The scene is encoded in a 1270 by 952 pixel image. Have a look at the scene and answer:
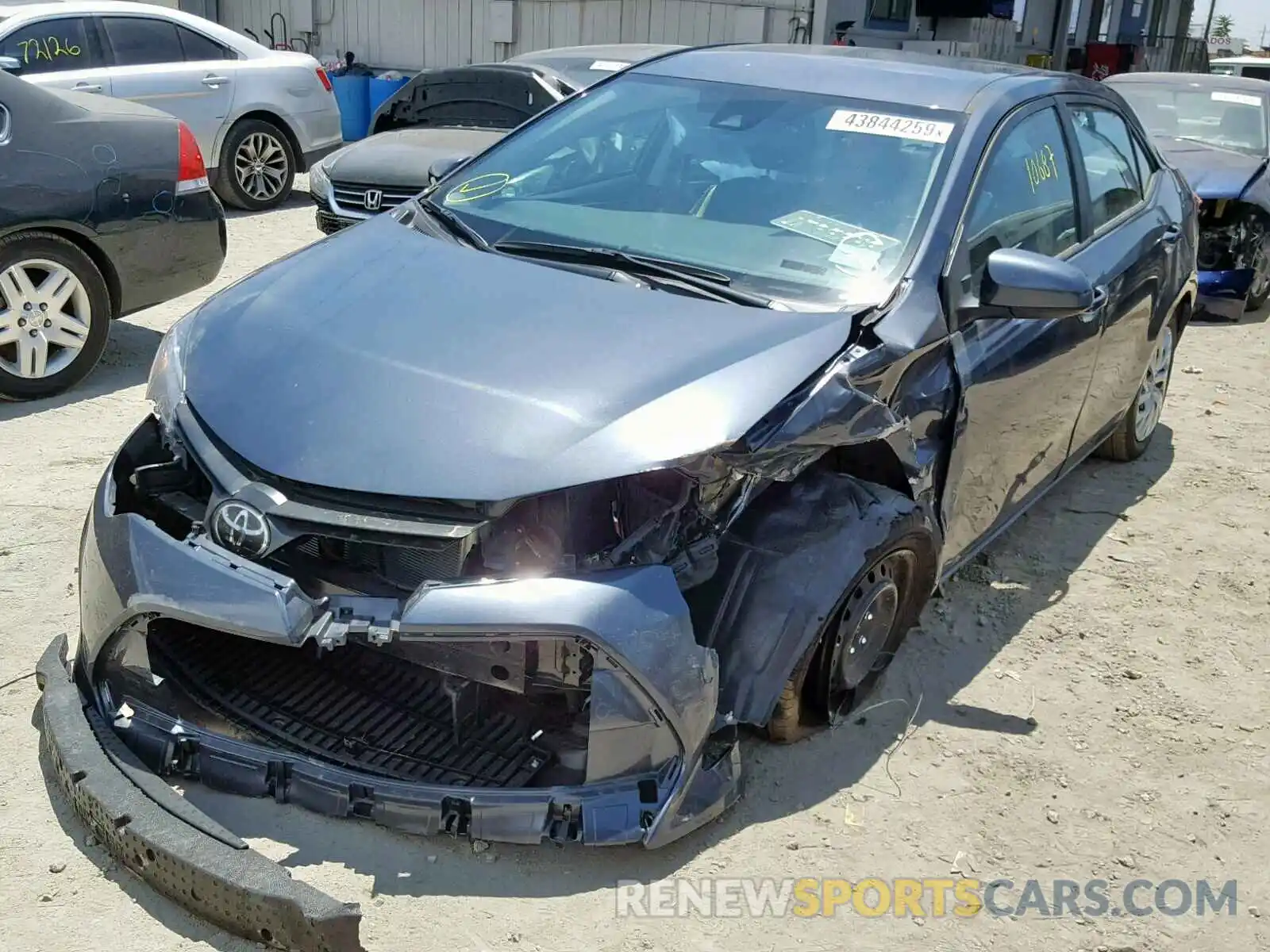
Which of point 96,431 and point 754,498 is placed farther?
point 96,431

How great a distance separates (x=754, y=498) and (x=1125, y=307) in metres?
2.14

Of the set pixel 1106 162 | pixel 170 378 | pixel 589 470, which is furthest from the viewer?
pixel 1106 162

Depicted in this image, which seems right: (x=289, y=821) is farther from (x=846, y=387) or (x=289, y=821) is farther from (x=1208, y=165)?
(x=1208, y=165)

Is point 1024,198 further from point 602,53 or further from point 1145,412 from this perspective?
point 602,53

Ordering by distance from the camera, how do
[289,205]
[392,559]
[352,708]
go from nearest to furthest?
[392,559], [352,708], [289,205]

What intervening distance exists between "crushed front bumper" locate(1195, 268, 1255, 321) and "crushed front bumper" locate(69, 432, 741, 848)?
700cm

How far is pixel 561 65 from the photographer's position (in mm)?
Answer: 8148

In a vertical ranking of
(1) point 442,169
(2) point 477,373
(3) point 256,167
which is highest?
(1) point 442,169

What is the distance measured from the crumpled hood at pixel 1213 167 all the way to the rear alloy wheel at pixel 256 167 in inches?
263

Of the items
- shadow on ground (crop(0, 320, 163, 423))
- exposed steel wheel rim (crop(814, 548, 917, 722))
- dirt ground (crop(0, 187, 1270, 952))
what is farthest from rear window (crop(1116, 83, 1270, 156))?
shadow on ground (crop(0, 320, 163, 423))

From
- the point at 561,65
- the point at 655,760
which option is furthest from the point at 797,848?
the point at 561,65

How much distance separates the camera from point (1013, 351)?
3574 millimetres

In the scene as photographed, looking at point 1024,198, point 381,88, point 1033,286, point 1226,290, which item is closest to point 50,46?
point 381,88

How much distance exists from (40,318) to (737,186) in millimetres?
3379
